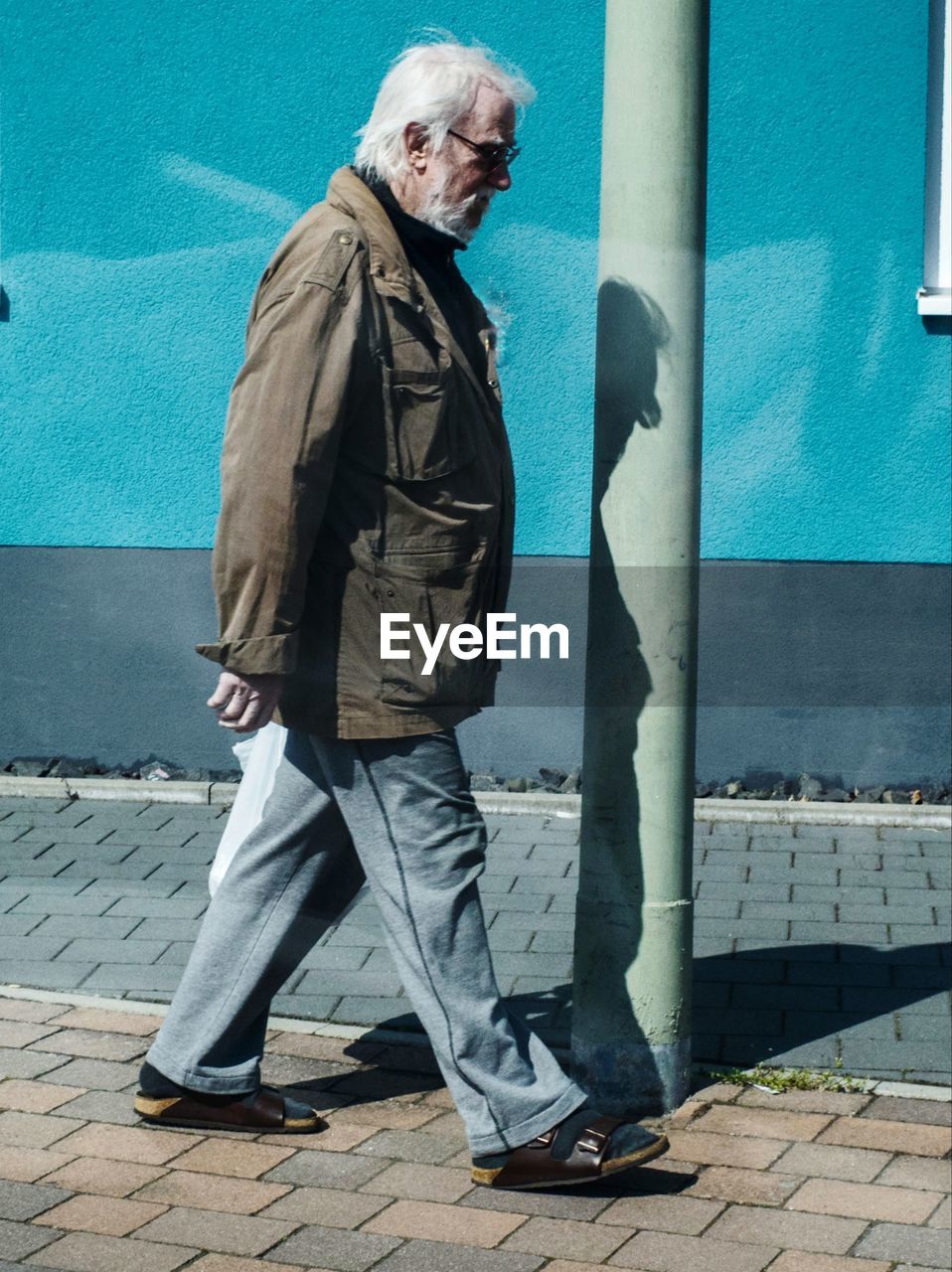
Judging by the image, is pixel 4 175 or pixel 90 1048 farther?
pixel 4 175

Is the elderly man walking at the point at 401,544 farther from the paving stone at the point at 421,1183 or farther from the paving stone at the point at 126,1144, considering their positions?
the paving stone at the point at 126,1144

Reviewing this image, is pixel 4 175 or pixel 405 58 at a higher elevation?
pixel 4 175

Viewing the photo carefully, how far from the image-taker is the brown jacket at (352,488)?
347 centimetres

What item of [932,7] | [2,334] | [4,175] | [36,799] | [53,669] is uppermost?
[932,7]

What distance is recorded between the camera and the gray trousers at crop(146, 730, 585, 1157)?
369 centimetres

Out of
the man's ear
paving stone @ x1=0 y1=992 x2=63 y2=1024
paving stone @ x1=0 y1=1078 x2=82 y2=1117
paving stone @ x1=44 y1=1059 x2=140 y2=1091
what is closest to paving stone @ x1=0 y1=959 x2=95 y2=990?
paving stone @ x1=0 y1=992 x2=63 y2=1024

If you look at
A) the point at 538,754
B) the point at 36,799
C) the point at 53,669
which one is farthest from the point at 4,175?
the point at 538,754

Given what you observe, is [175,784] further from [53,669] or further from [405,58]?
[405,58]

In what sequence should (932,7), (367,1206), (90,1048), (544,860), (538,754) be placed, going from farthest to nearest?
1. (538,754)
2. (932,7)
3. (544,860)
4. (90,1048)
5. (367,1206)

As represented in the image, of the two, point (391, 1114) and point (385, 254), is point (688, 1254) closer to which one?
point (391, 1114)

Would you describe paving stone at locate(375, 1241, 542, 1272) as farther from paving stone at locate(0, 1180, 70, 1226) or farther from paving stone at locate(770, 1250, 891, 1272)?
paving stone at locate(0, 1180, 70, 1226)

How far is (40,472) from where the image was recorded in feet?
24.0

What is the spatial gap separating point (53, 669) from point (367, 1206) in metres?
4.18

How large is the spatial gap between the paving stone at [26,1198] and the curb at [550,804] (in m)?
3.28
